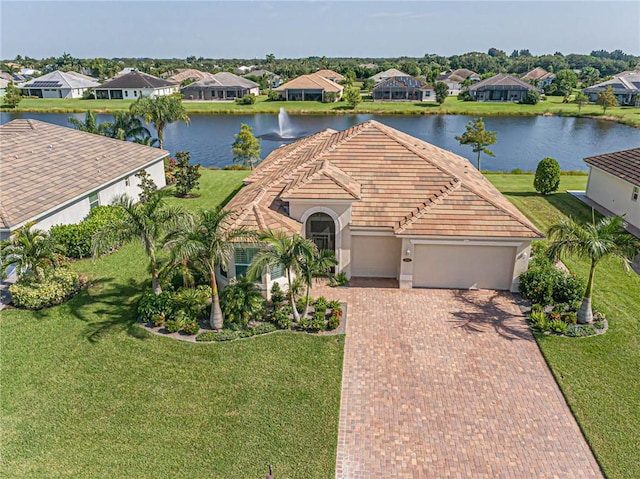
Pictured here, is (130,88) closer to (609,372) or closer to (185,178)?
(185,178)

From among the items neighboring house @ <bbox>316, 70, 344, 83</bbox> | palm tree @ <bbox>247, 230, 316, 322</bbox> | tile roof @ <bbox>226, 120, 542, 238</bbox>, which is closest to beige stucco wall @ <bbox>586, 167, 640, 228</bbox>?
tile roof @ <bbox>226, 120, 542, 238</bbox>

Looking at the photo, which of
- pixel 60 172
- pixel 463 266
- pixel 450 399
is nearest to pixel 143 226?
pixel 450 399

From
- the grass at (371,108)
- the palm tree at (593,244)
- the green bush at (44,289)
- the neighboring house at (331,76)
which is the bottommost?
the green bush at (44,289)

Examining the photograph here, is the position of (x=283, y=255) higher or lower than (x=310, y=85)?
lower

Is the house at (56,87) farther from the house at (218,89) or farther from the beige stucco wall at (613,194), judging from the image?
the beige stucco wall at (613,194)

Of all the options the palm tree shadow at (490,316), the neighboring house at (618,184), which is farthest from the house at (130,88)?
the palm tree shadow at (490,316)

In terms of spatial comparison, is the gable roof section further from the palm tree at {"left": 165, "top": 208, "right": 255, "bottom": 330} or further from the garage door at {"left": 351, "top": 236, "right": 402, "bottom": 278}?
the palm tree at {"left": 165, "top": 208, "right": 255, "bottom": 330}
